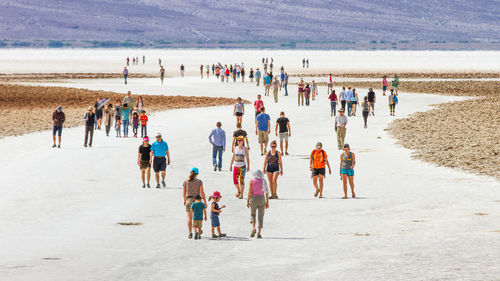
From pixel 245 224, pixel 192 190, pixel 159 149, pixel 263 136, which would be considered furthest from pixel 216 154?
pixel 192 190

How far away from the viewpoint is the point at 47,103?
57.5 meters

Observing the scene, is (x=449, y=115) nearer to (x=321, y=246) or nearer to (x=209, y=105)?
(x=209, y=105)

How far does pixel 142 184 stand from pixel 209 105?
33.3m

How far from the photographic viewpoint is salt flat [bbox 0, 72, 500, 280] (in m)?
15.3

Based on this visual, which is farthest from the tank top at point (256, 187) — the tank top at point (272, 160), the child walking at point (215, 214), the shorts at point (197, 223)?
the tank top at point (272, 160)

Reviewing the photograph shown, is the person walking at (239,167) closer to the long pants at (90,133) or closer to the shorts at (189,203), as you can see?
the shorts at (189,203)

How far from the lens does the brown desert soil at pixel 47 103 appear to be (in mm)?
44125

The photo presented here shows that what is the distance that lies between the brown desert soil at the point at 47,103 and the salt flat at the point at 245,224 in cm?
1148

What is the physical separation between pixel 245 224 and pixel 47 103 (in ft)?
134

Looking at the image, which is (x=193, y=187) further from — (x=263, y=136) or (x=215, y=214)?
(x=263, y=136)

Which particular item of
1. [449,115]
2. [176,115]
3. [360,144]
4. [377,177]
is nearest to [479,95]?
[449,115]

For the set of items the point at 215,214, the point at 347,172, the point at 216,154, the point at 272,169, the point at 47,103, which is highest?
the point at 272,169

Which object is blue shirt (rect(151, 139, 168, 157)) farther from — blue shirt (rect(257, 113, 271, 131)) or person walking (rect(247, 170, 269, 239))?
person walking (rect(247, 170, 269, 239))

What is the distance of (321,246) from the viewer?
17.1m
